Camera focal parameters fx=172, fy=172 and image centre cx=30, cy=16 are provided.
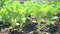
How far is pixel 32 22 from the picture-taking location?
2156 millimetres

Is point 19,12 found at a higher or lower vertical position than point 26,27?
higher

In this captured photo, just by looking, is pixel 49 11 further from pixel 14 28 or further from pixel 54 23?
pixel 14 28

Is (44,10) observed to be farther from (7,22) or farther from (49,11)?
(7,22)

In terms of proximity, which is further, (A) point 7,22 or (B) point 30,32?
(A) point 7,22

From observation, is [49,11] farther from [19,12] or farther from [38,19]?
[19,12]

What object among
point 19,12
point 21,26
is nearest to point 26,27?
point 21,26

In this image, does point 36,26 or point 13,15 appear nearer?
point 13,15

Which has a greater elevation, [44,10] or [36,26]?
[44,10]

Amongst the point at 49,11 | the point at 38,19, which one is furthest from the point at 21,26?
the point at 49,11

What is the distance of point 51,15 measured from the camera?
80.0 inches

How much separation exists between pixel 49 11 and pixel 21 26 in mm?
369

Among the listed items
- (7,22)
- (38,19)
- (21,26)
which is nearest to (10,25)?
(7,22)

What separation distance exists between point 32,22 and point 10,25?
0.91ft

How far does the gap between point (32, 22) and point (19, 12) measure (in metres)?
0.27
